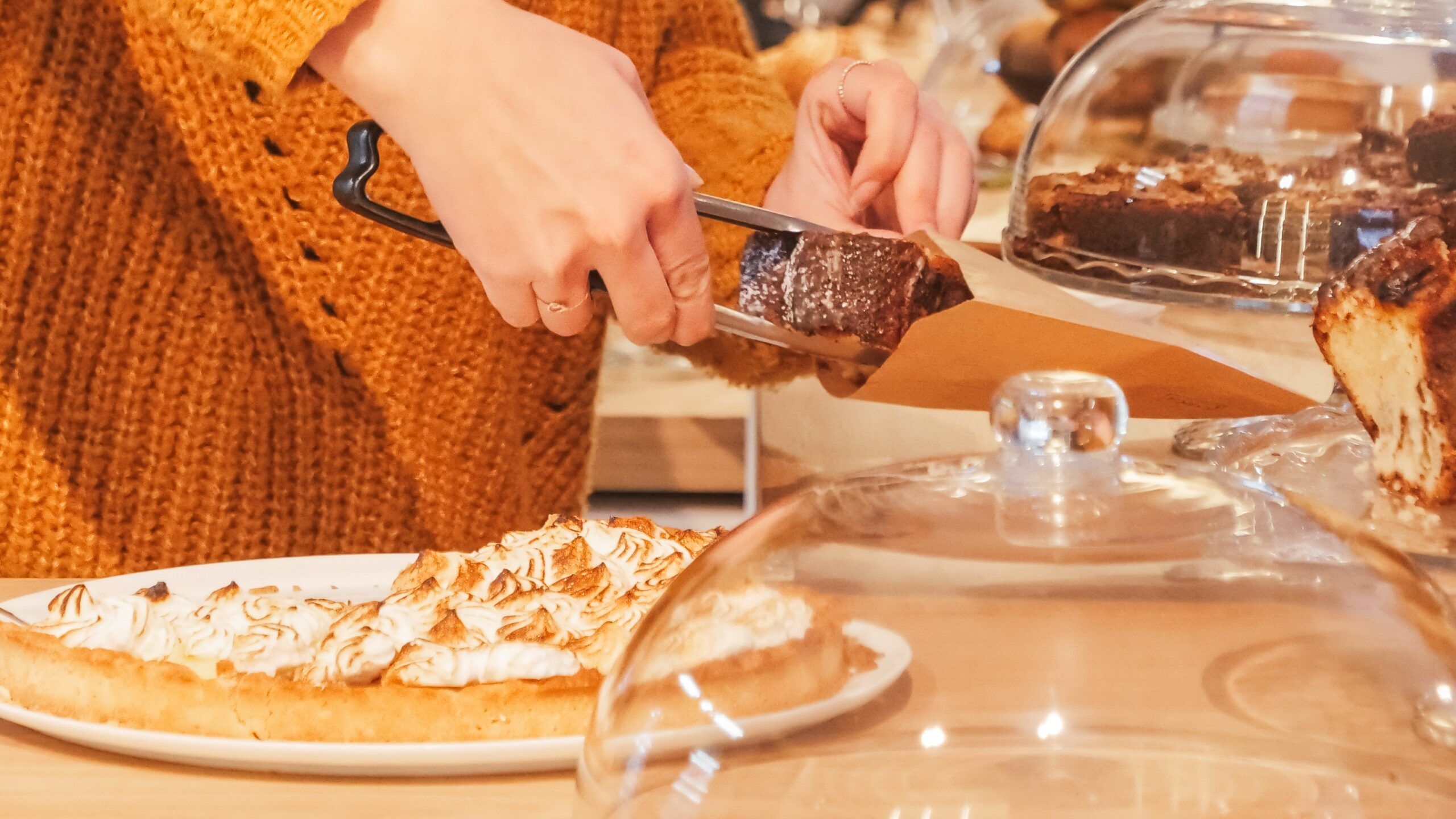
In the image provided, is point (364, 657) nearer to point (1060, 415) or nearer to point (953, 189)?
point (1060, 415)

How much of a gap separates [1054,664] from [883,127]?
0.67 meters

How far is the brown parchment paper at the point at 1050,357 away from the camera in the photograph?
0.73 metres

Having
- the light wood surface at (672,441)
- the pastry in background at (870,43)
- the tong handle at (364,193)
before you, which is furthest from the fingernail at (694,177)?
the pastry in background at (870,43)

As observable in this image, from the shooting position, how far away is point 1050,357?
74 cm

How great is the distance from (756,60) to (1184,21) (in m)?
0.43

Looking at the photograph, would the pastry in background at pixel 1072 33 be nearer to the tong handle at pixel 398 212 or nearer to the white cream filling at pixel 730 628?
the tong handle at pixel 398 212

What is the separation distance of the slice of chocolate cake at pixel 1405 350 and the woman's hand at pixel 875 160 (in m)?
0.27

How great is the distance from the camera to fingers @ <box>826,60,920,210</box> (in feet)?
3.27

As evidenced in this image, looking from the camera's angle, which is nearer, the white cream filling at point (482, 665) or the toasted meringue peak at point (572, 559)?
the white cream filling at point (482, 665)

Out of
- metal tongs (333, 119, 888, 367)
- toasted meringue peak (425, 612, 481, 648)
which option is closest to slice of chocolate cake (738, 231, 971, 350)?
metal tongs (333, 119, 888, 367)

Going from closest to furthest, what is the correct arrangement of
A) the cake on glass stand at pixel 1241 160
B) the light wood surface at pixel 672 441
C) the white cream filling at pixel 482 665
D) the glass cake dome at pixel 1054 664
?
1. the glass cake dome at pixel 1054 664
2. the white cream filling at pixel 482 665
3. the cake on glass stand at pixel 1241 160
4. the light wood surface at pixel 672 441

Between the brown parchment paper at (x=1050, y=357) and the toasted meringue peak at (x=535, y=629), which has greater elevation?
the brown parchment paper at (x=1050, y=357)

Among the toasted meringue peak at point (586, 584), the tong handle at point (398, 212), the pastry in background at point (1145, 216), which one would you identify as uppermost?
the tong handle at point (398, 212)

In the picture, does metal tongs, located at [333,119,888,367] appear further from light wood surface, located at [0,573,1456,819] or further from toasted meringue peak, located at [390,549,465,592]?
light wood surface, located at [0,573,1456,819]
